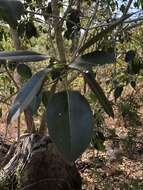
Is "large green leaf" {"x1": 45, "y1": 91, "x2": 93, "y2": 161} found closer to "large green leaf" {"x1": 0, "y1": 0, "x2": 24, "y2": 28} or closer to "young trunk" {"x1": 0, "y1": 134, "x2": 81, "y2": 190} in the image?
"large green leaf" {"x1": 0, "y1": 0, "x2": 24, "y2": 28}

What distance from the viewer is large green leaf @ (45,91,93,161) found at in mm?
762

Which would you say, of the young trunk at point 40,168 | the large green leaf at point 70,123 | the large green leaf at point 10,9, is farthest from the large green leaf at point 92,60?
the young trunk at point 40,168

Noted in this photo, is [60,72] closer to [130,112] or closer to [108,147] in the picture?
[130,112]

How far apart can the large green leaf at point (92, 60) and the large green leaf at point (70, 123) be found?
0.07 meters

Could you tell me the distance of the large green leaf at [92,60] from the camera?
0.91m

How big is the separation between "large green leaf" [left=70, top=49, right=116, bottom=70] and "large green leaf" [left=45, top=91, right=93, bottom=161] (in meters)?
0.07

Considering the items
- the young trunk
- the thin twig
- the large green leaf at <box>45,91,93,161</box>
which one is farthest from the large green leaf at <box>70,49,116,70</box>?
the young trunk

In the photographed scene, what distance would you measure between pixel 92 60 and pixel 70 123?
194 millimetres

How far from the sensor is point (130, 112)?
3113mm

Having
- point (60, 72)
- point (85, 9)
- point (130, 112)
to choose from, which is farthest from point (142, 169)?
point (60, 72)

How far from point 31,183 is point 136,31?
1.58 m

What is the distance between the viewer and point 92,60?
947mm

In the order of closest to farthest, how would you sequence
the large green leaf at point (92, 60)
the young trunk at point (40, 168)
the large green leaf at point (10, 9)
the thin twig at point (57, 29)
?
1. the large green leaf at point (92, 60)
2. the large green leaf at point (10, 9)
3. the thin twig at point (57, 29)
4. the young trunk at point (40, 168)

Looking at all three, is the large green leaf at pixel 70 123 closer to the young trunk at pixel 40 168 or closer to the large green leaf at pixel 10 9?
the large green leaf at pixel 10 9
